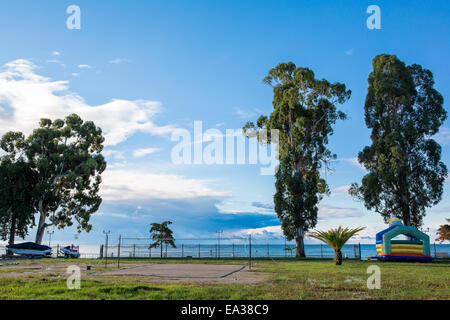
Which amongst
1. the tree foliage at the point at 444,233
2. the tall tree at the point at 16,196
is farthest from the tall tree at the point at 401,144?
the tall tree at the point at 16,196

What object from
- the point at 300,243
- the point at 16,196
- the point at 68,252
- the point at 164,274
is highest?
the point at 16,196

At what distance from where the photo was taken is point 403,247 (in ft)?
91.9

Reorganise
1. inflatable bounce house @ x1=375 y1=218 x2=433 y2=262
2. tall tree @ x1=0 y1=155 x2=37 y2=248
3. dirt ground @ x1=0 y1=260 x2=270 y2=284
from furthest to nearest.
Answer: tall tree @ x1=0 y1=155 x2=37 y2=248 → inflatable bounce house @ x1=375 y1=218 x2=433 y2=262 → dirt ground @ x1=0 y1=260 x2=270 y2=284

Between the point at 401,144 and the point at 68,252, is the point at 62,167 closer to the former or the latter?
the point at 68,252

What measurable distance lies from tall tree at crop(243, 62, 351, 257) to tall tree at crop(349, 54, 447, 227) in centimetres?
377

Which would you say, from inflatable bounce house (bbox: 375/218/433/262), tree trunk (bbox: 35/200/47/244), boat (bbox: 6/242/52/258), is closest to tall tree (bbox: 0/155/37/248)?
tree trunk (bbox: 35/200/47/244)

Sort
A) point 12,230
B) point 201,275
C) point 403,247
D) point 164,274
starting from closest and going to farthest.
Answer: point 201,275 < point 164,274 < point 403,247 < point 12,230

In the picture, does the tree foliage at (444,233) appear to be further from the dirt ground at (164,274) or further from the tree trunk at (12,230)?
the tree trunk at (12,230)

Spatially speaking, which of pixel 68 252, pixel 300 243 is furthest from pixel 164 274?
pixel 68 252

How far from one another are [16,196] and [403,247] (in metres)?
39.0

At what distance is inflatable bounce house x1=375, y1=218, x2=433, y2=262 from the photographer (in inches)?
1095

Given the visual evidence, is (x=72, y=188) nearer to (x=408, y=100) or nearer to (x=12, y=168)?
(x=12, y=168)

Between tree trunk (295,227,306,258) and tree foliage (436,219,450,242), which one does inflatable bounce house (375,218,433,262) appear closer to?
tree trunk (295,227,306,258)
